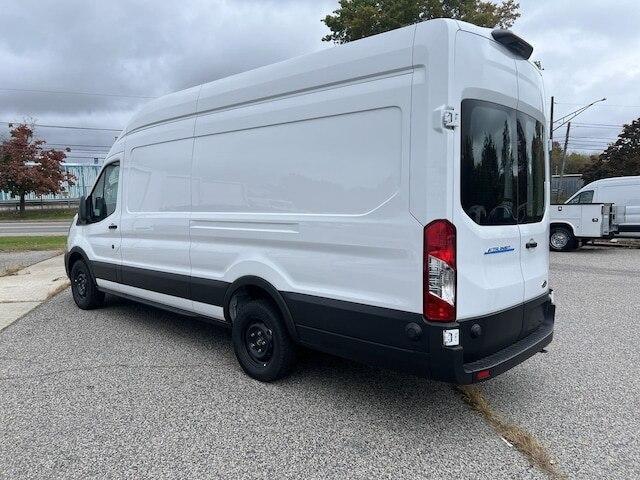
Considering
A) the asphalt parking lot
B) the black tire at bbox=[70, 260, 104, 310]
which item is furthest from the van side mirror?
the asphalt parking lot

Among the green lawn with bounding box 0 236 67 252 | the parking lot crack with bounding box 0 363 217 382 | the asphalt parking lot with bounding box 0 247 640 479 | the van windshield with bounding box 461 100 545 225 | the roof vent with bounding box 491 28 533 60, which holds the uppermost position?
the roof vent with bounding box 491 28 533 60

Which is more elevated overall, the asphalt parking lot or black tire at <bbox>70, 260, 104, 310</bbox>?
black tire at <bbox>70, 260, 104, 310</bbox>

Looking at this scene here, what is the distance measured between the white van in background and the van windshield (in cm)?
→ 1360

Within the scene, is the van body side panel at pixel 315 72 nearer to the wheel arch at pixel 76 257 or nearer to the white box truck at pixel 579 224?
the wheel arch at pixel 76 257

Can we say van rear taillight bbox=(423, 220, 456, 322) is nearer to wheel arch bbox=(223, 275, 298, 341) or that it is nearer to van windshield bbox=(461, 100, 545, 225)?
van windshield bbox=(461, 100, 545, 225)

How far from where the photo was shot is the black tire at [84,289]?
6.77 meters

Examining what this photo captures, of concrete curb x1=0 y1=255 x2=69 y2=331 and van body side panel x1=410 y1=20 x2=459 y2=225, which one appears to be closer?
van body side panel x1=410 y1=20 x2=459 y2=225

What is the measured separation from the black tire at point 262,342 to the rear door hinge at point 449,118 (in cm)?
201

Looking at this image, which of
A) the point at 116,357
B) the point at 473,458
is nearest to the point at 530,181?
the point at 473,458

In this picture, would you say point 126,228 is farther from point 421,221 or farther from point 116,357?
point 421,221

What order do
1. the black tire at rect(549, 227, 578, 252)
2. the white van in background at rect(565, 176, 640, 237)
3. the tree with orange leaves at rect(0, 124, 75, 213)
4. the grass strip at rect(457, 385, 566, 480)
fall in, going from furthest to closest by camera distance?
the tree with orange leaves at rect(0, 124, 75, 213), the white van in background at rect(565, 176, 640, 237), the black tire at rect(549, 227, 578, 252), the grass strip at rect(457, 385, 566, 480)

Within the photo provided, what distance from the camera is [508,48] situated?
141 inches

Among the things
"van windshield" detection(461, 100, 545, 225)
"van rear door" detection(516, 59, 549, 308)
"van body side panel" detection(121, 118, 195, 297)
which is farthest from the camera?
"van body side panel" detection(121, 118, 195, 297)

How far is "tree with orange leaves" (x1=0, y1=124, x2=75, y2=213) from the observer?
3050 centimetres
